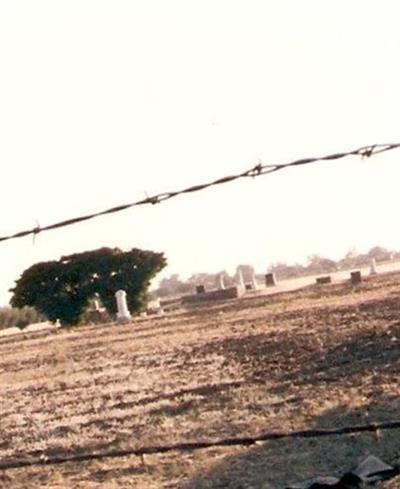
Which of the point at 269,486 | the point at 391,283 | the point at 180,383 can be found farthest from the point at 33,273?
the point at 269,486

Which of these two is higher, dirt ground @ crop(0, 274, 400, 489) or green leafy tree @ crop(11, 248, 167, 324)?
green leafy tree @ crop(11, 248, 167, 324)

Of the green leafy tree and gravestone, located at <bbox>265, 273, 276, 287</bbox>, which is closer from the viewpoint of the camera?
the green leafy tree

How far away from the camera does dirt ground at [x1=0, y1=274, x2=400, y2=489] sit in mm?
7086

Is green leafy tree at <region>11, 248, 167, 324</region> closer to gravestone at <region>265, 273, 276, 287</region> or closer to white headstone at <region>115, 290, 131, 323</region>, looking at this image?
white headstone at <region>115, 290, 131, 323</region>

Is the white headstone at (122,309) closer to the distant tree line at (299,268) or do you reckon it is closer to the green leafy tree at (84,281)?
the green leafy tree at (84,281)

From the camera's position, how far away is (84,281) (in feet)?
129

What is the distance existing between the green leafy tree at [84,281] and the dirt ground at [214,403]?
18.2 meters

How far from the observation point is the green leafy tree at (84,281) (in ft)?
128

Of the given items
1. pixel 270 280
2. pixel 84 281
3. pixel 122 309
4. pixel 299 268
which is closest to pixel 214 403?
pixel 122 309

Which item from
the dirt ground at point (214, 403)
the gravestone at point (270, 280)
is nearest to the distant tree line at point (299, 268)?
the gravestone at point (270, 280)

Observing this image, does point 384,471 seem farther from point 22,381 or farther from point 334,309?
point 334,309

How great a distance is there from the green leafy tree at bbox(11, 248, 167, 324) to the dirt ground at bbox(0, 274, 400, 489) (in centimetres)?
1824

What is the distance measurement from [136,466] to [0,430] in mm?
3955

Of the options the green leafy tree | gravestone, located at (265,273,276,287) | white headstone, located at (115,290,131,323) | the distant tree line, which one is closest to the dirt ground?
white headstone, located at (115,290,131,323)
